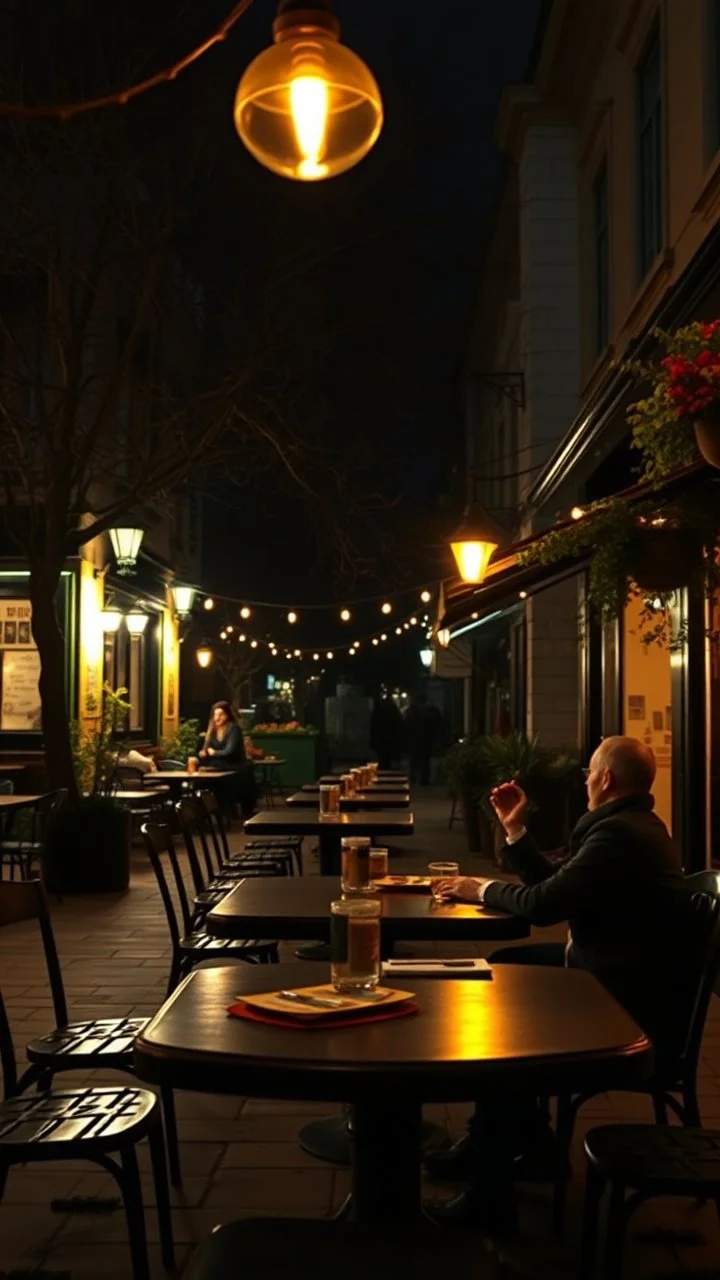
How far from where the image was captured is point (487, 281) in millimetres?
22078

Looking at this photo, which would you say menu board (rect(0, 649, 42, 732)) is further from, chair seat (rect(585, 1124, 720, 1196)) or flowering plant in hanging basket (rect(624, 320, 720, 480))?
chair seat (rect(585, 1124, 720, 1196))

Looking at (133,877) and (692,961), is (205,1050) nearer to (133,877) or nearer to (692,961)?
(692,961)

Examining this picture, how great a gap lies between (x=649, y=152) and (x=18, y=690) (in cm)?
1107

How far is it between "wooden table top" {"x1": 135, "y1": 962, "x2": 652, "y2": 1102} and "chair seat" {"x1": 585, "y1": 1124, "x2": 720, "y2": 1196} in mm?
379

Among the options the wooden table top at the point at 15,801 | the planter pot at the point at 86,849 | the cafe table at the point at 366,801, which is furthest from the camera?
the planter pot at the point at 86,849

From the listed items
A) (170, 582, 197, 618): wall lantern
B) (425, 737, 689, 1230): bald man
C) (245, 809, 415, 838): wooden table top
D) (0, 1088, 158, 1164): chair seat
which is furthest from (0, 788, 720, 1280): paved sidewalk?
(170, 582, 197, 618): wall lantern

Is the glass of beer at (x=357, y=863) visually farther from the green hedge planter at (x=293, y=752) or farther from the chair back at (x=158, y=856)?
the green hedge planter at (x=293, y=752)

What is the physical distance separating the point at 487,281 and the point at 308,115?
18.2 meters

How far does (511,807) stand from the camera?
526 cm

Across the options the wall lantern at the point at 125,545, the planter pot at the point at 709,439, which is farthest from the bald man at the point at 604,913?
the wall lantern at the point at 125,545

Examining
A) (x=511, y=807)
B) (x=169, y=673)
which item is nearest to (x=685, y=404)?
→ (x=511, y=807)

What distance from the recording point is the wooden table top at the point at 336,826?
336 inches

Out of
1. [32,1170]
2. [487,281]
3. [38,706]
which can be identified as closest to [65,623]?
[38,706]

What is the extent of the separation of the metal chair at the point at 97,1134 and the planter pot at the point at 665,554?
3.74 m
